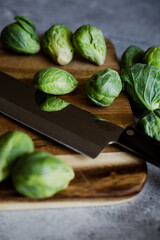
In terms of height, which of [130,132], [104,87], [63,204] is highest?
[104,87]

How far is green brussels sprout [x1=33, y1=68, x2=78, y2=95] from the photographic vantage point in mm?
1853

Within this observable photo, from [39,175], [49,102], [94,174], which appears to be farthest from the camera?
[49,102]

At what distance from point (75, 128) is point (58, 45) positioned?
29.5 inches

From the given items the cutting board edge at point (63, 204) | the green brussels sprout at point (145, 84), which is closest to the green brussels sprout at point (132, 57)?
the green brussels sprout at point (145, 84)

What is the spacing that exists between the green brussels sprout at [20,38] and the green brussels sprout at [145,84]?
76 cm

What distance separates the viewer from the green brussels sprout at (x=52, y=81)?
1853 millimetres

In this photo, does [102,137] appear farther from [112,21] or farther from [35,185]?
[112,21]

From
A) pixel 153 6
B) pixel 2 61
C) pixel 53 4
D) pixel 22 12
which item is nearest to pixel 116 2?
pixel 153 6

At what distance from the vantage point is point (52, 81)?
185 cm

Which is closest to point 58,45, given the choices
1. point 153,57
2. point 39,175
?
point 153,57

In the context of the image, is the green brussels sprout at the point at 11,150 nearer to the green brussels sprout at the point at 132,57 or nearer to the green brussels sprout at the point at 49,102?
the green brussels sprout at the point at 49,102

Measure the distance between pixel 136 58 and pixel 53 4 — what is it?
60.1 inches

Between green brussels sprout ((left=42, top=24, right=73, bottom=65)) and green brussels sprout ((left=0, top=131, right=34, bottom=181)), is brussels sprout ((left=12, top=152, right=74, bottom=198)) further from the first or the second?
green brussels sprout ((left=42, top=24, right=73, bottom=65))

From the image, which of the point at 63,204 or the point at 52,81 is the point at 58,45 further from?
the point at 63,204
